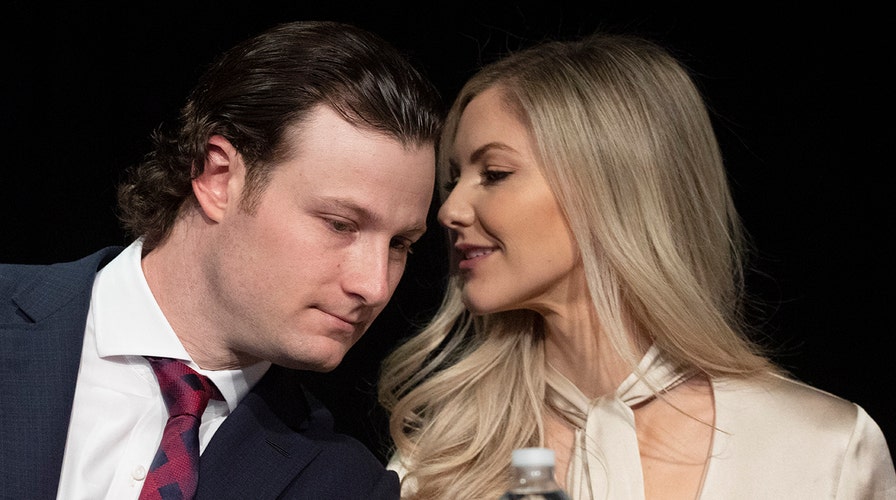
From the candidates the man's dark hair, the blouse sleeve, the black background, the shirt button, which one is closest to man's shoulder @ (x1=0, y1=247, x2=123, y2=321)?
the man's dark hair

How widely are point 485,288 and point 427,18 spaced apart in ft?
3.52

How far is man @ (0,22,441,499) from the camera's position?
2.18 meters

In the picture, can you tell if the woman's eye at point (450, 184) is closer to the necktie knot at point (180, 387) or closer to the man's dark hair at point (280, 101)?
the man's dark hair at point (280, 101)

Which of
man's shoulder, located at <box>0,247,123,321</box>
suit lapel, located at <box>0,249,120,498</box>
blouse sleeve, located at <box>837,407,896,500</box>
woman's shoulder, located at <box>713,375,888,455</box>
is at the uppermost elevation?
man's shoulder, located at <box>0,247,123,321</box>

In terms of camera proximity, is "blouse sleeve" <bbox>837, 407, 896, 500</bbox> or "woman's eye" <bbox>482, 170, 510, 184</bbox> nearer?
"blouse sleeve" <bbox>837, 407, 896, 500</bbox>

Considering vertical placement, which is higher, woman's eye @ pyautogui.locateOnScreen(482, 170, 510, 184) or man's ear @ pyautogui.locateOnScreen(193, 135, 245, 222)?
man's ear @ pyautogui.locateOnScreen(193, 135, 245, 222)

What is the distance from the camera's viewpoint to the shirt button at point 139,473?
216 cm

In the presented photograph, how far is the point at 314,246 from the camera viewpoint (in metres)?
2.23

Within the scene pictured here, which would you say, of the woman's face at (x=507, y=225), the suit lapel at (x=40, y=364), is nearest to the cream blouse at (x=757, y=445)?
the woman's face at (x=507, y=225)

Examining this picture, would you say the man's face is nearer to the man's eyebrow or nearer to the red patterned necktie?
the man's eyebrow

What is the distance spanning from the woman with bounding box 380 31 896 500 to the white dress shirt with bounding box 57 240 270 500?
2.32ft

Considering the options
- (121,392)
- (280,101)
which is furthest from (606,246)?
(121,392)

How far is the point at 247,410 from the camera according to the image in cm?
236

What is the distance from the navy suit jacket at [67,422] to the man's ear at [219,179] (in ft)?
0.88
